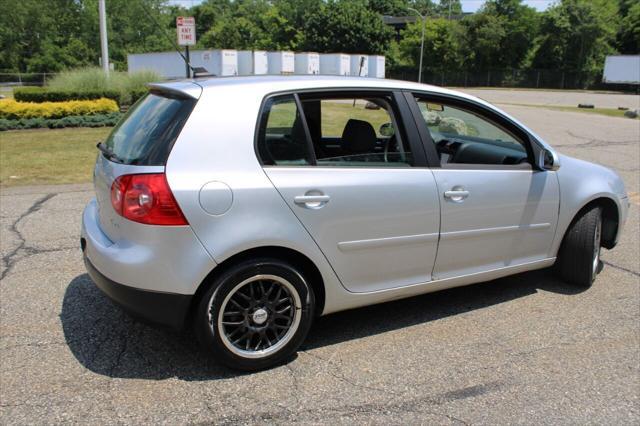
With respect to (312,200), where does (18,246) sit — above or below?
below

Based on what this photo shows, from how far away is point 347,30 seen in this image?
77125mm

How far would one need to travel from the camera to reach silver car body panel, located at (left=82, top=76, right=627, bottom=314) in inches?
116

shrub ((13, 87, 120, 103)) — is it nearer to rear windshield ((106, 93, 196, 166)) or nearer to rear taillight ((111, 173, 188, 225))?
rear windshield ((106, 93, 196, 166))

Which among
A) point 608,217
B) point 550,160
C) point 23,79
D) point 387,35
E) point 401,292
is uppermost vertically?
point 387,35

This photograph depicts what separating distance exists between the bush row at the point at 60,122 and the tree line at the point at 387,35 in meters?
53.5

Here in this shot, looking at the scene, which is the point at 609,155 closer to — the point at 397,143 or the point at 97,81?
→ the point at 397,143

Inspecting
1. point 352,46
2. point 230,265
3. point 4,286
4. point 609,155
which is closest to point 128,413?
point 230,265

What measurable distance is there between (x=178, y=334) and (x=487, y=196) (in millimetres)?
2323

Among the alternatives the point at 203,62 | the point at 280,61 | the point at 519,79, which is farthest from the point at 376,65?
the point at 519,79

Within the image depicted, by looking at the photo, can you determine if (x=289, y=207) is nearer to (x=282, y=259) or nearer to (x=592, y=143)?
(x=282, y=259)

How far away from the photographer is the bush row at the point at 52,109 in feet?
45.8

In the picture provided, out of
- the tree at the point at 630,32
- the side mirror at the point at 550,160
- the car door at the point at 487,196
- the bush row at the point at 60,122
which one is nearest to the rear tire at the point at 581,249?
the car door at the point at 487,196

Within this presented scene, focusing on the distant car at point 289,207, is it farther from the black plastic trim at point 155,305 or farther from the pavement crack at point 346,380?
the pavement crack at point 346,380

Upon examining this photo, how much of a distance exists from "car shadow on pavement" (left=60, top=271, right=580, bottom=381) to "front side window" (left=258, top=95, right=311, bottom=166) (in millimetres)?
1206
